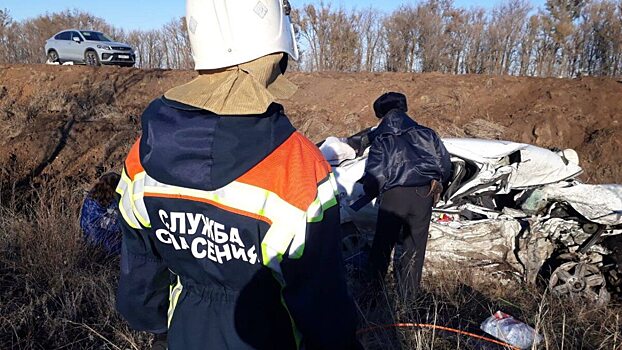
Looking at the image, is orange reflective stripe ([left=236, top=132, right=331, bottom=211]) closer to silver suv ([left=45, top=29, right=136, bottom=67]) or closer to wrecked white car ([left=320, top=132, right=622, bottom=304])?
wrecked white car ([left=320, top=132, right=622, bottom=304])

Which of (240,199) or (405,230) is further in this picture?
(405,230)

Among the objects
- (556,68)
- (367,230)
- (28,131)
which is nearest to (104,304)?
(367,230)

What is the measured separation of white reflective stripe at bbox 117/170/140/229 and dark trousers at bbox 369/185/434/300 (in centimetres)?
309

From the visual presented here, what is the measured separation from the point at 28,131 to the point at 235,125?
12257 mm

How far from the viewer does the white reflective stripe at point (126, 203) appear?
1.33 metres

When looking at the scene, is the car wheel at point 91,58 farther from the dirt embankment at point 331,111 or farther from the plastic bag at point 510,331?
the plastic bag at point 510,331

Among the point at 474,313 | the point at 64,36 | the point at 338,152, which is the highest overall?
the point at 64,36

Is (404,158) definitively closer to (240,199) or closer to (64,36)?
(240,199)

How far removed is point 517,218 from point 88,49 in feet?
56.0

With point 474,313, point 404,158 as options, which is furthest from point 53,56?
point 474,313

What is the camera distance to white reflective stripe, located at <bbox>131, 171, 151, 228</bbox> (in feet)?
4.15

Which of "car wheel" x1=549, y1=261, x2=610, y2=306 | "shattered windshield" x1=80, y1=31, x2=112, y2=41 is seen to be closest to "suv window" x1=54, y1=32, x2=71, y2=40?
"shattered windshield" x1=80, y1=31, x2=112, y2=41

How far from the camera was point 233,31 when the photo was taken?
1195 millimetres

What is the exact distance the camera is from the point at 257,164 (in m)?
1.11
